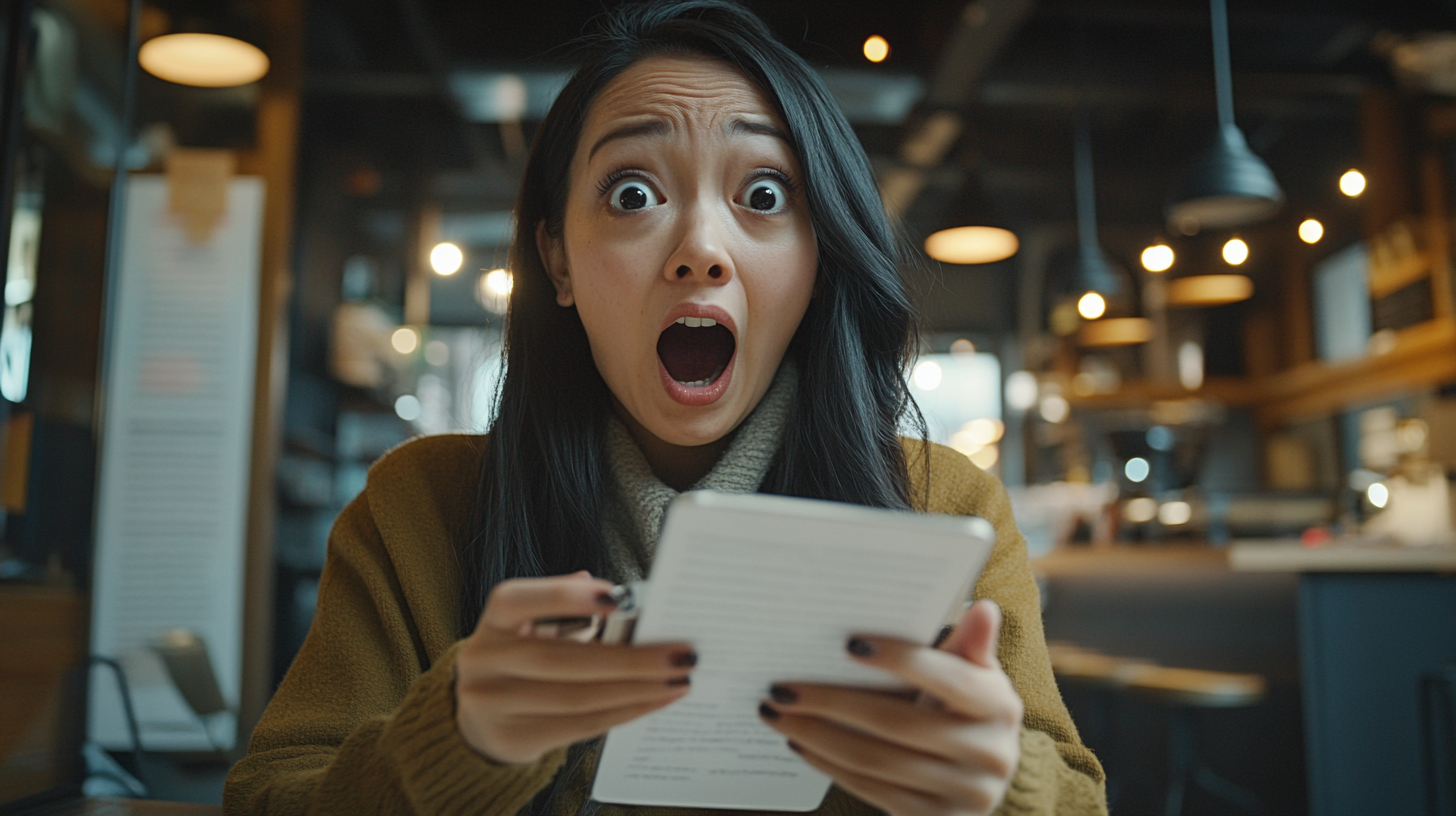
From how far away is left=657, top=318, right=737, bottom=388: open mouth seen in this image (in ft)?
3.73

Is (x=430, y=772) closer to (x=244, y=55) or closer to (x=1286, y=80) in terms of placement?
(x=244, y=55)

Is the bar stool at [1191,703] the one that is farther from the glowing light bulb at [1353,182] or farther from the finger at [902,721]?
the glowing light bulb at [1353,182]

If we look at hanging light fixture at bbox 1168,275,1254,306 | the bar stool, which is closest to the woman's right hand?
the bar stool

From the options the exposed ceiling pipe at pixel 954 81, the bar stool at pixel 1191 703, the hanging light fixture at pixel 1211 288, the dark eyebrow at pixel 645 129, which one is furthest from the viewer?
the hanging light fixture at pixel 1211 288

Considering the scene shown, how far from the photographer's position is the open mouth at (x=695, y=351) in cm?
114

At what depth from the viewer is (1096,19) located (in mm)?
5578

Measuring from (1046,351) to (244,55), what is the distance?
312 inches

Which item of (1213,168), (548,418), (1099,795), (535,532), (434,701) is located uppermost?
(1213,168)

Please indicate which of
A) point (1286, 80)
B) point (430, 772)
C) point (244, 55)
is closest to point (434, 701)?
point (430, 772)

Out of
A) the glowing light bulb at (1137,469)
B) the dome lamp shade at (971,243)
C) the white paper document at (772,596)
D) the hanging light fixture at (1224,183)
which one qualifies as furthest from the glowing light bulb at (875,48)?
the white paper document at (772,596)

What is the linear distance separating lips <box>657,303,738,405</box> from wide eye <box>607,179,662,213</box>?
5.1 inches

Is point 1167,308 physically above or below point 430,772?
above

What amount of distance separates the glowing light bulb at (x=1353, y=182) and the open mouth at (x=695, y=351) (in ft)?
21.9

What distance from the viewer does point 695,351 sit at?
1.17 meters
